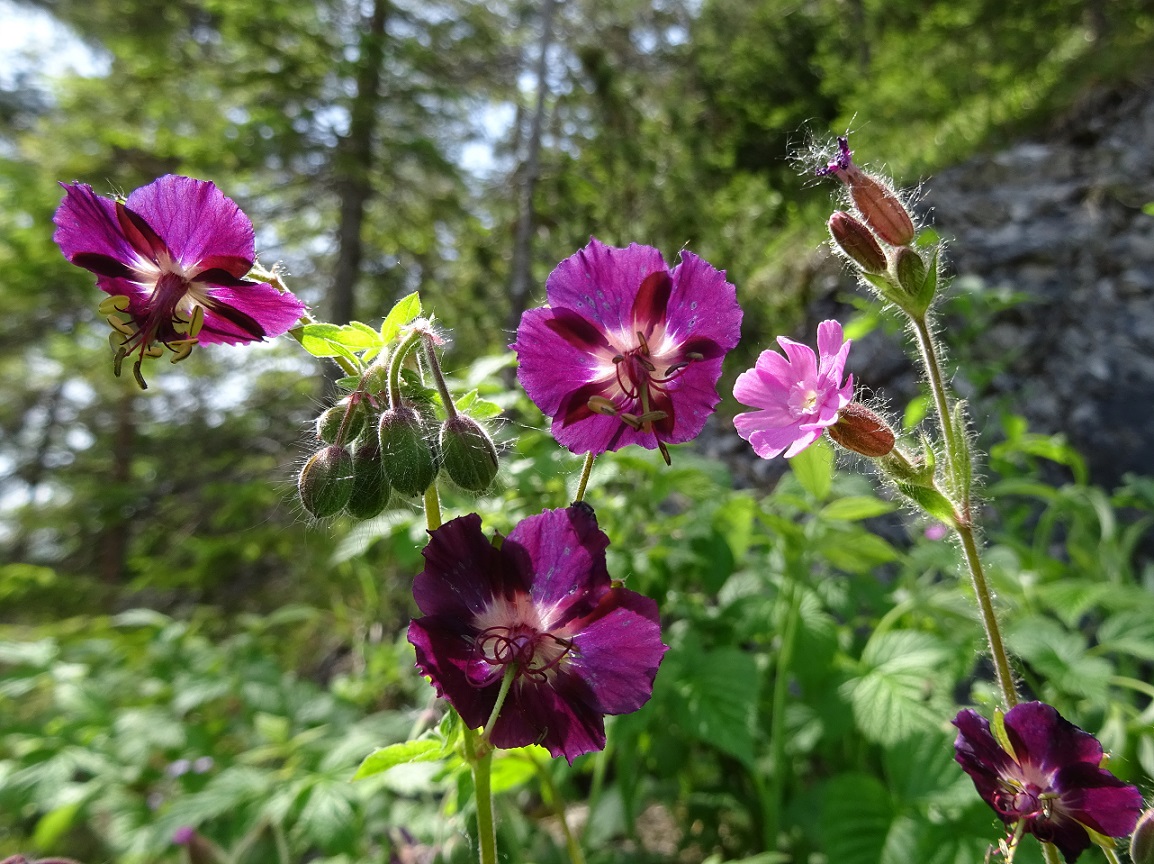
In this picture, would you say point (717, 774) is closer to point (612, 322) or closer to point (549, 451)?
point (549, 451)

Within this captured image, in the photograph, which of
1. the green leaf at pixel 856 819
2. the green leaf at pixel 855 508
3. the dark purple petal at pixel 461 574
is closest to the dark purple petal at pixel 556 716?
the dark purple petal at pixel 461 574

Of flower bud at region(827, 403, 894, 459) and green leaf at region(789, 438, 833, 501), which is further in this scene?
green leaf at region(789, 438, 833, 501)

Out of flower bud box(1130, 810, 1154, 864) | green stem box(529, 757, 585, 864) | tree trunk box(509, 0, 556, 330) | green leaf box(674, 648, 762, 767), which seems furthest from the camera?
tree trunk box(509, 0, 556, 330)

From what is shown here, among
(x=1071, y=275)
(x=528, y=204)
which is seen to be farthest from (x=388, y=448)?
(x=1071, y=275)

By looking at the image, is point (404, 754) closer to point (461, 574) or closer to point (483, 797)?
point (483, 797)

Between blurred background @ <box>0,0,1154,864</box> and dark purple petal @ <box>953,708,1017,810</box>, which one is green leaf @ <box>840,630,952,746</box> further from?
dark purple petal @ <box>953,708,1017,810</box>

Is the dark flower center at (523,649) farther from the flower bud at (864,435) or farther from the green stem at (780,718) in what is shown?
the green stem at (780,718)

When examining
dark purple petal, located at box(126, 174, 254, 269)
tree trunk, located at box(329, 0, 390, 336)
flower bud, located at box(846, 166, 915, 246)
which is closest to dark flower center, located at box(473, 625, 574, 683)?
dark purple petal, located at box(126, 174, 254, 269)
